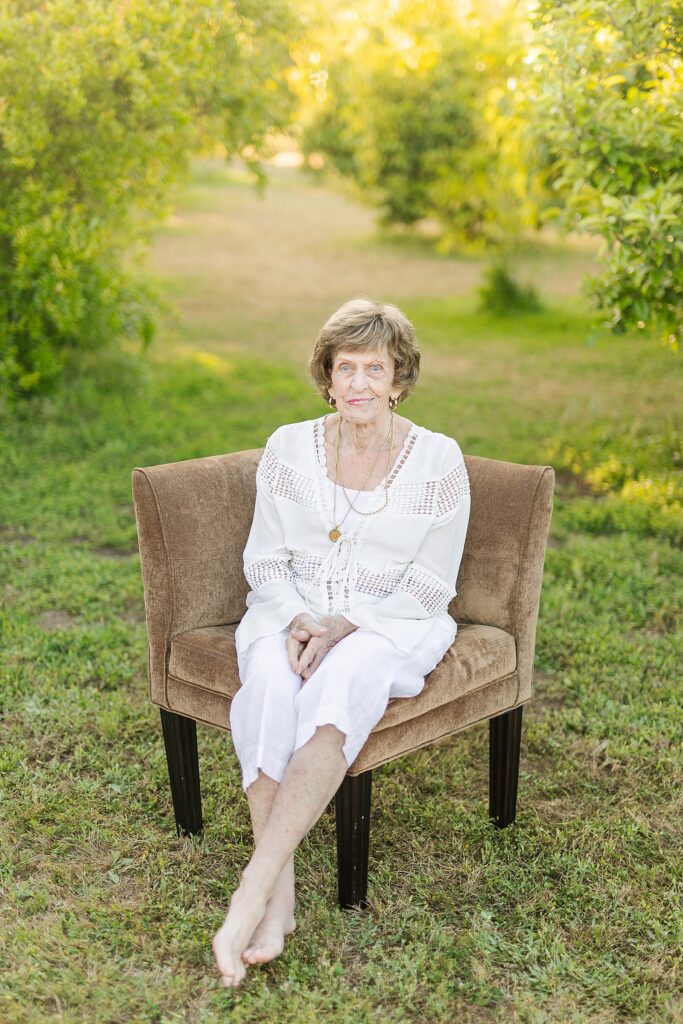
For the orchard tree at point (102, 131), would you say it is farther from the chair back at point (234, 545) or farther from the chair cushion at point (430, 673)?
the chair cushion at point (430, 673)

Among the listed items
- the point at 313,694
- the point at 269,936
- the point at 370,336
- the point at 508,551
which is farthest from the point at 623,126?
the point at 269,936

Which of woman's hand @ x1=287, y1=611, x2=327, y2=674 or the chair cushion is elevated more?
woman's hand @ x1=287, y1=611, x2=327, y2=674

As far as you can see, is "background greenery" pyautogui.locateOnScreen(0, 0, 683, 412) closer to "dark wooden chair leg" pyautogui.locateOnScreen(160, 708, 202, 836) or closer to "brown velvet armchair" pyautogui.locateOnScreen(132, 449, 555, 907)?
"brown velvet armchair" pyautogui.locateOnScreen(132, 449, 555, 907)

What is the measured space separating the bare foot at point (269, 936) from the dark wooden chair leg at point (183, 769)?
0.58 metres

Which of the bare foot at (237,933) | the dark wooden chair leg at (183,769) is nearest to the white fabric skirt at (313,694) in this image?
the bare foot at (237,933)

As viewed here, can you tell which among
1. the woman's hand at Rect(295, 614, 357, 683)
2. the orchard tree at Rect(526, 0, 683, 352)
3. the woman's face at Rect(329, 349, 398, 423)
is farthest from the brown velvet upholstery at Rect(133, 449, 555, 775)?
the orchard tree at Rect(526, 0, 683, 352)

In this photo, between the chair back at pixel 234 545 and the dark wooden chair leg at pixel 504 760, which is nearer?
the chair back at pixel 234 545

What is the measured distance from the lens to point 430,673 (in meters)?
2.73

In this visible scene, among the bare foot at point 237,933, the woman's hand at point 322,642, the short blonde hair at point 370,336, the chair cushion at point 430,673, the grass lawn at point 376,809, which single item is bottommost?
the grass lawn at point 376,809

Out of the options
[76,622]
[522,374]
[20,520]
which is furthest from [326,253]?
[76,622]

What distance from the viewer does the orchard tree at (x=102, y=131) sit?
19.7ft

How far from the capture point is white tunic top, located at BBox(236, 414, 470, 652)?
2.83 m

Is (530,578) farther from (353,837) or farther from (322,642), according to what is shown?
(353,837)

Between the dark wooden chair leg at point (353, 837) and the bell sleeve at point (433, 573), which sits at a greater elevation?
the bell sleeve at point (433, 573)
